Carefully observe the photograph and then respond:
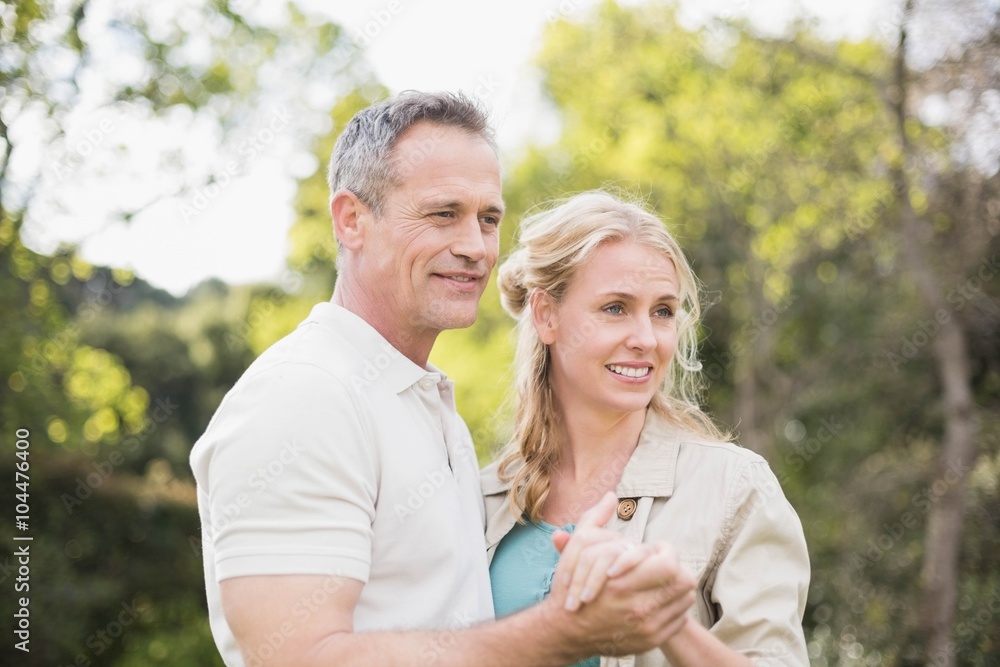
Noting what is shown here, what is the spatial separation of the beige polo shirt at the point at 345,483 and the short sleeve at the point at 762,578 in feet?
2.17

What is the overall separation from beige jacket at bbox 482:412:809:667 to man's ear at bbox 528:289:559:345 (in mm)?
543

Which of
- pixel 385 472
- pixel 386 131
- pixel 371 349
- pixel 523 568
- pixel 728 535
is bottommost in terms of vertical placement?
pixel 523 568

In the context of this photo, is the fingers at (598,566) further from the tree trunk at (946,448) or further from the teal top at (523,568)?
→ the tree trunk at (946,448)

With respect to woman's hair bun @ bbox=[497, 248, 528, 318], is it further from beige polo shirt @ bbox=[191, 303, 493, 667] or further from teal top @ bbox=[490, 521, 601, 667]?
teal top @ bbox=[490, 521, 601, 667]

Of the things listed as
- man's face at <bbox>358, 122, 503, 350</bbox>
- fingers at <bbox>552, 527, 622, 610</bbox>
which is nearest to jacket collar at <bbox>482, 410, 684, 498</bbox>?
man's face at <bbox>358, 122, 503, 350</bbox>

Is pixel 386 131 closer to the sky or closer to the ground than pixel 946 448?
closer to the sky

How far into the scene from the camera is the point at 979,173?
9.00 meters

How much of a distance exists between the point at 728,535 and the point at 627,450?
535 millimetres

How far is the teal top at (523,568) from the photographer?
2.69 meters

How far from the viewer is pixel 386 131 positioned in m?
2.66

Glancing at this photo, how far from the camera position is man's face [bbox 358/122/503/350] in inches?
104

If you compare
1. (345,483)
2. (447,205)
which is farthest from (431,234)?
(345,483)

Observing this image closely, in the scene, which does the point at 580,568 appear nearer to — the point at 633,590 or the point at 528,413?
the point at 633,590

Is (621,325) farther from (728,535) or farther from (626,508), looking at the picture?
(728,535)
